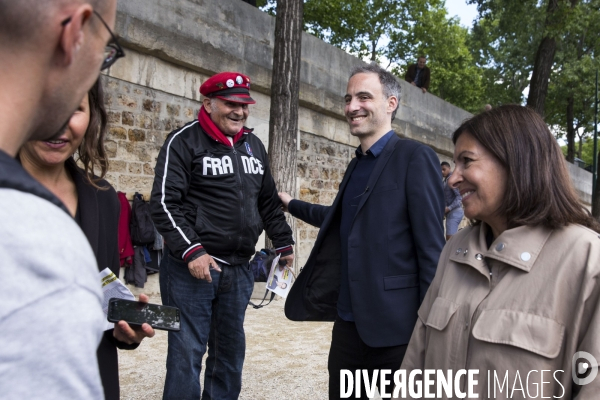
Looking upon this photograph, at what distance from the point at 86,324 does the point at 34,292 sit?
69 millimetres

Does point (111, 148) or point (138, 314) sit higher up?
point (111, 148)

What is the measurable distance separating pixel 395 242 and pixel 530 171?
33.6 inches

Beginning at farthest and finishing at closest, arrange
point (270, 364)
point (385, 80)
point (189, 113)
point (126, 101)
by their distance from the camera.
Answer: point (189, 113) < point (126, 101) < point (270, 364) < point (385, 80)

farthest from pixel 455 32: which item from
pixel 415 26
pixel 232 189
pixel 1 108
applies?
pixel 1 108

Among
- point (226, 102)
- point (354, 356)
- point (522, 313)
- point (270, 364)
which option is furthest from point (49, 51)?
point (270, 364)

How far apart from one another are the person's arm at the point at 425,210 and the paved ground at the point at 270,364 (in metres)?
1.98

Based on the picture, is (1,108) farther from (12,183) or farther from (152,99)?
(152,99)

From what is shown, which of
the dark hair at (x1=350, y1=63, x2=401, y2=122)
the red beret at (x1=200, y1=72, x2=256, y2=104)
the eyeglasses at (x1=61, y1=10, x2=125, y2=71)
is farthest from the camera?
the red beret at (x1=200, y1=72, x2=256, y2=104)

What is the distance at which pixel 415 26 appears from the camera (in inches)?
1163

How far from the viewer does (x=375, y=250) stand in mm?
2730

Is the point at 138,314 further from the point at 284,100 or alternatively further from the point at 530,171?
the point at 284,100

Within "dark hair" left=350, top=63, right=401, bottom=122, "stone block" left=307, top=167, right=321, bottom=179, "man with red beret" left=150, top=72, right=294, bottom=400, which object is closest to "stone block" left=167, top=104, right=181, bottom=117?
"stone block" left=307, top=167, right=321, bottom=179

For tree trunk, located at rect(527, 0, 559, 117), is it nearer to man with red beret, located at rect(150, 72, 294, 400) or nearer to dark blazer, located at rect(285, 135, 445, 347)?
man with red beret, located at rect(150, 72, 294, 400)

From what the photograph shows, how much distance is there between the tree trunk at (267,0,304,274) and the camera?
7.53 m
